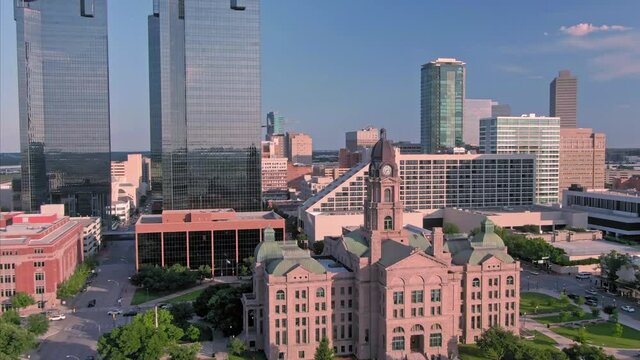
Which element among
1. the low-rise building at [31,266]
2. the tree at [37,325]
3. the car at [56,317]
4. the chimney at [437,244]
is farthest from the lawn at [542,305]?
the low-rise building at [31,266]

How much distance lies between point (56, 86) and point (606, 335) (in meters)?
182

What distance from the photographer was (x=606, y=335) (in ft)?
283

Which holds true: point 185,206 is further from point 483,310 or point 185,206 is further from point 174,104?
point 483,310

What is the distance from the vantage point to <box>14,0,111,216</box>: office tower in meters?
192

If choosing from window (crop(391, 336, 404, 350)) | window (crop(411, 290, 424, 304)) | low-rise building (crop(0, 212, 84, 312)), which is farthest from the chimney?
low-rise building (crop(0, 212, 84, 312))

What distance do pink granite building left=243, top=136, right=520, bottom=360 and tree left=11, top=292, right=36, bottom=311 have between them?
1669 inches

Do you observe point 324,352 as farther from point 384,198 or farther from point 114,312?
point 114,312

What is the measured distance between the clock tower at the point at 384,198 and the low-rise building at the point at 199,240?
152 ft

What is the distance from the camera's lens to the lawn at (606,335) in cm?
8256

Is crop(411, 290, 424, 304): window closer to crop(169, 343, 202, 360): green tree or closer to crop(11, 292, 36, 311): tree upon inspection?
crop(169, 343, 202, 360): green tree

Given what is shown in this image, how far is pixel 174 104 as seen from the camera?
194 m

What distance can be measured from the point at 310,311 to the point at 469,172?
4471 inches

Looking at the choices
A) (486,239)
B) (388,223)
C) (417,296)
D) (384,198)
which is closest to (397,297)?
(417,296)

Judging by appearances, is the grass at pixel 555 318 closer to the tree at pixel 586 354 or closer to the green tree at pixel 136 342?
the tree at pixel 586 354
